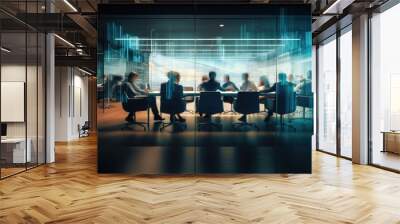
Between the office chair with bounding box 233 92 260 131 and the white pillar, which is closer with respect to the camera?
the office chair with bounding box 233 92 260 131

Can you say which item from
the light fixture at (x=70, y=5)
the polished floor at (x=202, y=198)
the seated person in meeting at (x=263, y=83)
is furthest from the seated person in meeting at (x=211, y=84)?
the light fixture at (x=70, y=5)

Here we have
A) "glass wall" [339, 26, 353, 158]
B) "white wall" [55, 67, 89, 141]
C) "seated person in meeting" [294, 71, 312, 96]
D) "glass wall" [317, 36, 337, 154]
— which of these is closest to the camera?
"seated person in meeting" [294, 71, 312, 96]

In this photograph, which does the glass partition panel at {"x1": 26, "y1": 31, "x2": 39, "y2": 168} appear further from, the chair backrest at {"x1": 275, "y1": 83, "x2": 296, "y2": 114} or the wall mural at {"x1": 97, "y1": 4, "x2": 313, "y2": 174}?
the chair backrest at {"x1": 275, "y1": 83, "x2": 296, "y2": 114}

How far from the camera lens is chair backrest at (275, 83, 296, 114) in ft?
20.5

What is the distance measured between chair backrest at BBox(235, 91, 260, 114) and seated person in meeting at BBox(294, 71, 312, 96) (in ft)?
2.35

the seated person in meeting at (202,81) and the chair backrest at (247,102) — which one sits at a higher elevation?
the seated person in meeting at (202,81)

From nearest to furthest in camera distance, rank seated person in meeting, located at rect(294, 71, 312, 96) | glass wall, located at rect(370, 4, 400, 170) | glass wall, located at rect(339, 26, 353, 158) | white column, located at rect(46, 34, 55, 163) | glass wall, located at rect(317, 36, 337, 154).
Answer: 1. seated person in meeting, located at rect(294, 71, 312, 96)
2. glass wall, located at rect(370, 4, 400, 170)
3. white column, located at rect(46, 34, 55, 163)
4. glass wall, located at rect(339, 26, 353, 158)
5. glass wall, located at rect(317, 36, 337, 154)

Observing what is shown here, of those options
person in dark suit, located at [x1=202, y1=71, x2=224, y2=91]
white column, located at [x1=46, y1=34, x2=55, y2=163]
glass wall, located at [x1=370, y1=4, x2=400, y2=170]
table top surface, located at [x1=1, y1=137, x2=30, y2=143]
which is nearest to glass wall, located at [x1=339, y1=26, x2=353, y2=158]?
glass wall, located at [x1=370, y1=4, x2=400, y2=170]

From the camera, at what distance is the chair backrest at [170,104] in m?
6.30

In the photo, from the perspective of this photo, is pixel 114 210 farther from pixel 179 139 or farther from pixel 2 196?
pixel 179 139

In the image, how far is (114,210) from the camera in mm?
3992

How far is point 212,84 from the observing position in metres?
6.30

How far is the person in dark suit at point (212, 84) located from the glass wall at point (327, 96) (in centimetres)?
436

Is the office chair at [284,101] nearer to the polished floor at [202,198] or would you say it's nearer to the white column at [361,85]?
the polished floor at [202,198]
